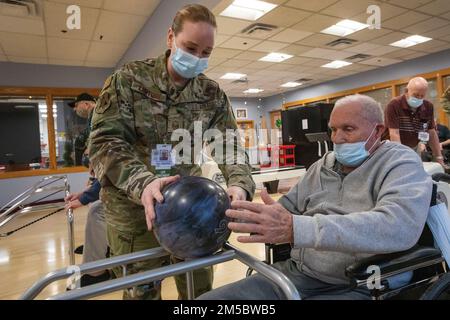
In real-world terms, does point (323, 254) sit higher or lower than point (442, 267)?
higher

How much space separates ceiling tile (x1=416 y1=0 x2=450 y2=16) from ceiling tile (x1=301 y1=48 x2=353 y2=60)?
6.87 feet

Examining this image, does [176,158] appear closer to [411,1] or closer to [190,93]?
[190,93]

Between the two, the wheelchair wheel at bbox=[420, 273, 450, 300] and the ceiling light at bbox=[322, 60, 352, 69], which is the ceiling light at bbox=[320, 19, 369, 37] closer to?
the ceiling light at bbox=[322, 60, 352, 69]

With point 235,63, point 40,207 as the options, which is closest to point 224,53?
point 235,63

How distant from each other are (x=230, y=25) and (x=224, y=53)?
5.48 feet

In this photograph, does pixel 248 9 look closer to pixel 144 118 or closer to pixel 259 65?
pixel 259 65

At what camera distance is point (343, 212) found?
1.24m

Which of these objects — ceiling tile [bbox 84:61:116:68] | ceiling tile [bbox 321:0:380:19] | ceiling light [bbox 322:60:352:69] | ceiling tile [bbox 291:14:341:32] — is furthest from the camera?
ceiling light [bbox 322:60:352:69]

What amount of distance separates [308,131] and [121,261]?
6224mm

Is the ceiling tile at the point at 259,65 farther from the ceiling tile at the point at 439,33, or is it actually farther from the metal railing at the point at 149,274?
the metal railing at the point at 149,274

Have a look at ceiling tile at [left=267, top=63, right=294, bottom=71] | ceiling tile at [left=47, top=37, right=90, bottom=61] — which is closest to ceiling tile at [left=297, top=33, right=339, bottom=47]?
ceiling tile at [left=267, top=63, right=294, bottom=71]

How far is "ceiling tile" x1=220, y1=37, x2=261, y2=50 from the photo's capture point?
578 centimetres

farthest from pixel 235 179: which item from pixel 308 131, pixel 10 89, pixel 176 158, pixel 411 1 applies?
pixel 10 89
